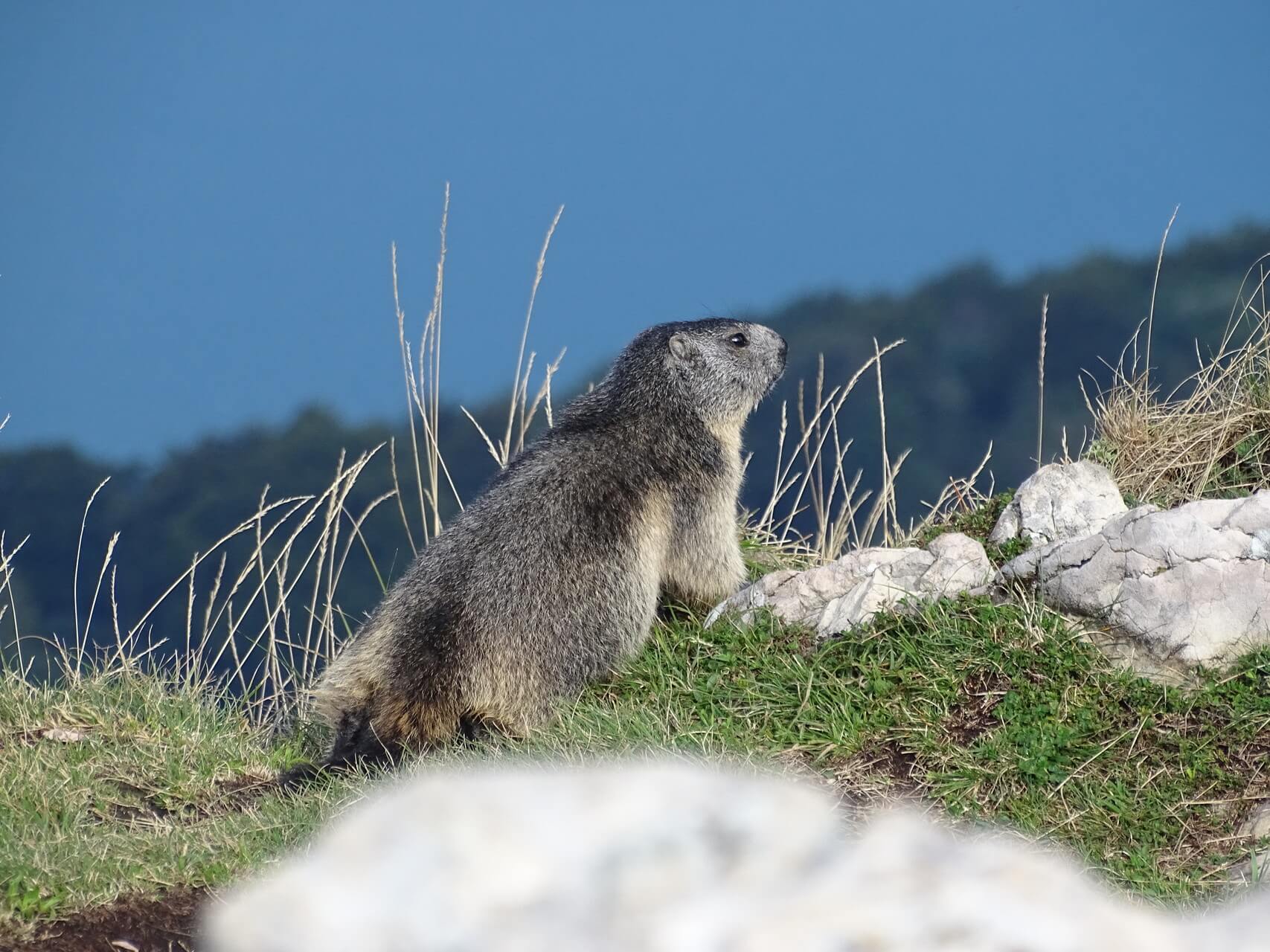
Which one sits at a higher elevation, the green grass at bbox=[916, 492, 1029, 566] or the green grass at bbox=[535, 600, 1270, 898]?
the green grass at bbox=[916, 492, 1029, 566]

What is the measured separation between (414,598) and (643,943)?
176 inches

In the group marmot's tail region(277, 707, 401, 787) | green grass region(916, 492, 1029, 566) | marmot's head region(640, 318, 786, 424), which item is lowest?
marmot's tail region(277, 707, 401, 787)

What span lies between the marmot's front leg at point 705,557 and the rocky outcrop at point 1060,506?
1.25 metres

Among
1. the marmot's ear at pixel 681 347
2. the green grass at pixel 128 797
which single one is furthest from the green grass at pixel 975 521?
the green grass at pixel 128 797

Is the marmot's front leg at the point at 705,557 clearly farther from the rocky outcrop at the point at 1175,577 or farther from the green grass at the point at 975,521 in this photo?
the rocky outcrop at the point at 1175,577

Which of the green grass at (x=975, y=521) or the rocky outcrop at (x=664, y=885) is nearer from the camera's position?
the rocky outcrop at (x=664, y=885)

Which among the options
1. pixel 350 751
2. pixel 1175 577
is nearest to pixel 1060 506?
pixel 1175 577

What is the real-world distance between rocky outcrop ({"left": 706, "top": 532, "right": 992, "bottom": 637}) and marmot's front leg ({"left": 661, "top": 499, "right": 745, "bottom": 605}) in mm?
200

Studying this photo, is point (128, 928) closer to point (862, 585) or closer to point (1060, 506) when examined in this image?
point (862, 585)

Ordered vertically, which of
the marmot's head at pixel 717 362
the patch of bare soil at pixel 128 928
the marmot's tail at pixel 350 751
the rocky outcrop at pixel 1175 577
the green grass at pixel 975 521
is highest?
the marmot's head at pixel 717 362

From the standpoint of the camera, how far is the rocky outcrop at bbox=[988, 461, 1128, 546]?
6.39 meters

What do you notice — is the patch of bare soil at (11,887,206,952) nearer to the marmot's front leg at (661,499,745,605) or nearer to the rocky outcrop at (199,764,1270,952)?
the rocky outcrop at (199,764,1270,952)

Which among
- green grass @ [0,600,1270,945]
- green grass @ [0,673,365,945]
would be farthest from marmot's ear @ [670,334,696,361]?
green grass @ [0,673,365,945]

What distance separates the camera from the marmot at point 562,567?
5.83 metres
